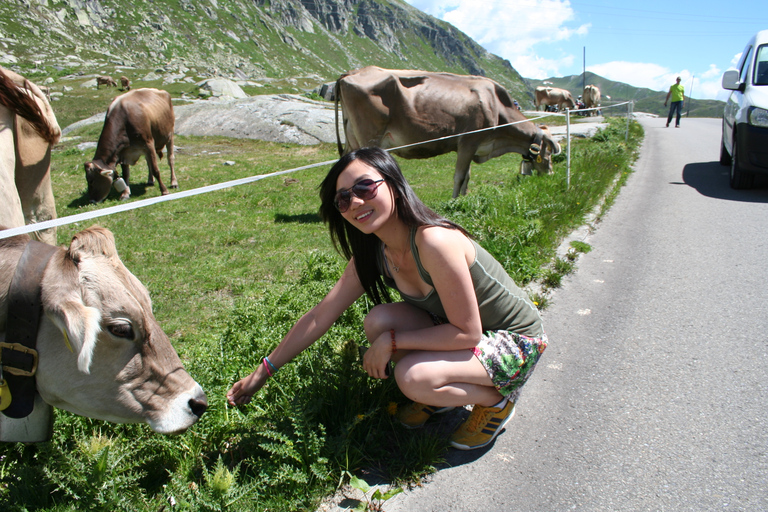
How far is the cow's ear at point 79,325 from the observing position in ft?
5.61

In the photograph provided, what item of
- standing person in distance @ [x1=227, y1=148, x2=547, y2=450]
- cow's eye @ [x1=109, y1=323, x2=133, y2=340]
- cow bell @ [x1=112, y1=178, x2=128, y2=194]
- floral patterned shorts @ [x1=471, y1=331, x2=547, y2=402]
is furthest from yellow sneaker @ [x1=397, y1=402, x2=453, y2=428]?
cow bell @ [x1=112, y1=178, x2=128, y2=194]

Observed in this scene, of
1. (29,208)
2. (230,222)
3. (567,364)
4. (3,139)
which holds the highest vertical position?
(3,139)

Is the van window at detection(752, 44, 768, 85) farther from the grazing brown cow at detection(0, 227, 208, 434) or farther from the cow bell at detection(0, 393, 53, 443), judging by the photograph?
the cow bell at detection(0, 393, 53, 443)

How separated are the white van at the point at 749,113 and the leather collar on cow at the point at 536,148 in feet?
9.29

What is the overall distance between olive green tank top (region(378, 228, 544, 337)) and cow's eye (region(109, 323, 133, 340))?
1253 millimetres

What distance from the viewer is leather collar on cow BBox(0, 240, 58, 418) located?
182 centimetres

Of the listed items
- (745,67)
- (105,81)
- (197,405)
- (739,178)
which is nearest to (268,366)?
(197,405)

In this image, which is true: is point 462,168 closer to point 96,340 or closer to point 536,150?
point 536,150

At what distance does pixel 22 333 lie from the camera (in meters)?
1.84

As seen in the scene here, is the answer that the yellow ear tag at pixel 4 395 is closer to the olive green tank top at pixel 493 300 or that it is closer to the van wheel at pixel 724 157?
the olive green tank top at pixel 493 300

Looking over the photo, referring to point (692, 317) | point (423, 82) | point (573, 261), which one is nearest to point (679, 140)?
point (423, 82)

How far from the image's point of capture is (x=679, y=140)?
15508 mm

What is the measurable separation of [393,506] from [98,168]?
8962 mm

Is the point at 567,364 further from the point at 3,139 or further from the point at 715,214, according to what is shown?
the point at 715,214
